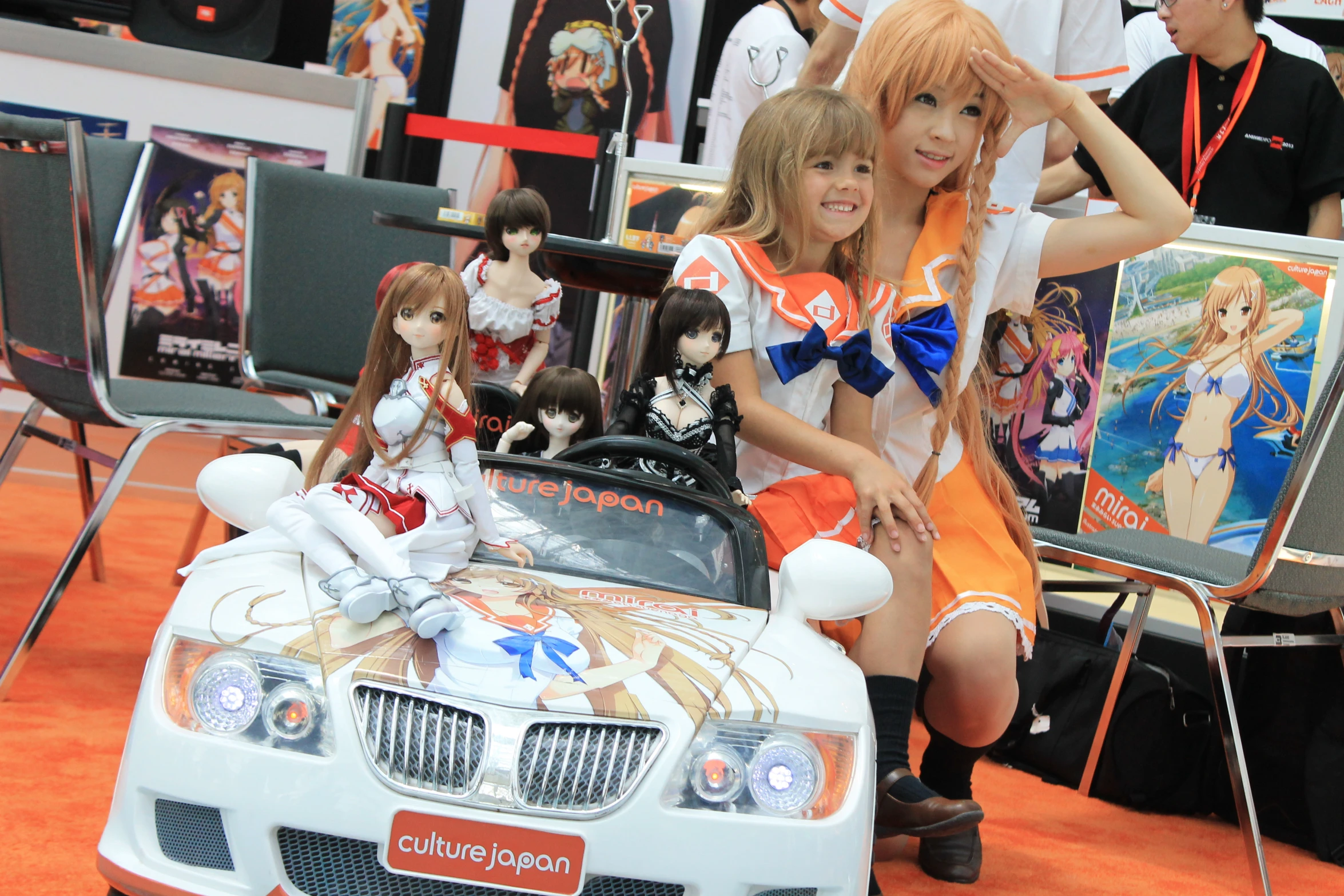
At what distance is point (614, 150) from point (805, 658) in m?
2.49

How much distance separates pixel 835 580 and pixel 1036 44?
1.86m

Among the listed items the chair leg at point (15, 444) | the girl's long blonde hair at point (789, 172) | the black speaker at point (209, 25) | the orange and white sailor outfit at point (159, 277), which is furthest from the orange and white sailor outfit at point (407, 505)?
the black speaker at point (209, 25)

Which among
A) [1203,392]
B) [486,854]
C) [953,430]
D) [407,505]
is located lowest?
[486,854]

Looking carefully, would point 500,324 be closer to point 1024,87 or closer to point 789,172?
point 789,172

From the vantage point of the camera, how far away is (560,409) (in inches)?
83.3

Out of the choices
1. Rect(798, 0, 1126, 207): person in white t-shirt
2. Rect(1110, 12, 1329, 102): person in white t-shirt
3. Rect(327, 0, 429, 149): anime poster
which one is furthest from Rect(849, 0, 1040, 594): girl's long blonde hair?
Rect(327, 0, 429, 149): anime poster

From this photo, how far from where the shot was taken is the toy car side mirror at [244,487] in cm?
158

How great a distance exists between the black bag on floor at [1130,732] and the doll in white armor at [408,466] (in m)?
1.78

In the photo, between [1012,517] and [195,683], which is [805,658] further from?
[1012,517]

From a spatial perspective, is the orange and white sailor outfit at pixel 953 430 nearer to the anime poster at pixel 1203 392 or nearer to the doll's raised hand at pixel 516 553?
the doll's raised hand at pixel 516 553

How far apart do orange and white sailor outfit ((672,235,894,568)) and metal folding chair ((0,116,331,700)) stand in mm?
1176

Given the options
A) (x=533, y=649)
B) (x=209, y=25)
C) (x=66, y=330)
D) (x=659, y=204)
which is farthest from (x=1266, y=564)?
(x=209, y=25)

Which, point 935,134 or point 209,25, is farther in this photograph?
point 209,25

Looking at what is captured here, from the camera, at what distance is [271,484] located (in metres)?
1.60
